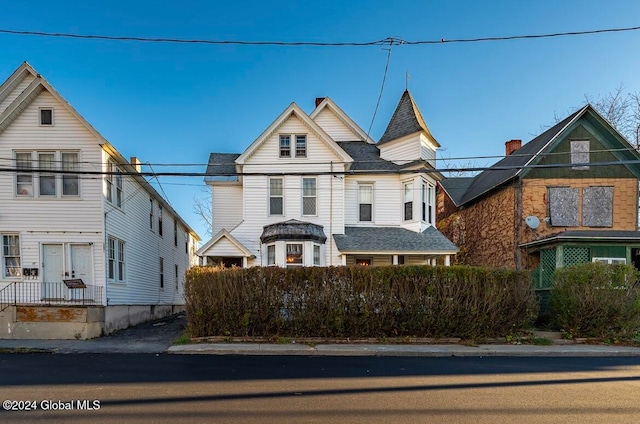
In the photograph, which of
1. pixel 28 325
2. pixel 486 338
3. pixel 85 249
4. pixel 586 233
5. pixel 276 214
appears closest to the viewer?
pixel 486 338

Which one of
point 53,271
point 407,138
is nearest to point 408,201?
point 407,138

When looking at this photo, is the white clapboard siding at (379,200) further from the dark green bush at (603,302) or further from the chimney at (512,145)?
the chimney at (512,145)

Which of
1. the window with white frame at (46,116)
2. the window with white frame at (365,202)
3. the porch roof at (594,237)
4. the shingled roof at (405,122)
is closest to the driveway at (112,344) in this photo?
the window with white frame at (46,116)

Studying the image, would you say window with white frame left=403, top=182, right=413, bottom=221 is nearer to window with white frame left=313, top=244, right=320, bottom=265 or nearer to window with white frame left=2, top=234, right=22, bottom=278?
window with white frame left=313, top=244, right=320, bottom=265

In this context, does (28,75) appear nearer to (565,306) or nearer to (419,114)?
(419,114)

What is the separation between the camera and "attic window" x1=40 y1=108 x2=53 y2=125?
13.2 meters

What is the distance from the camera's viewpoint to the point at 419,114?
19.1m

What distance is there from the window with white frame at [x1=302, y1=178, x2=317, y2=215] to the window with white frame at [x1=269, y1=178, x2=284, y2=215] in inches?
39.0

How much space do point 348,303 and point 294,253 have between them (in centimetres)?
532

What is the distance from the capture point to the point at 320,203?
17.1 m

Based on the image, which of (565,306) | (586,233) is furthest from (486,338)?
(586,233)

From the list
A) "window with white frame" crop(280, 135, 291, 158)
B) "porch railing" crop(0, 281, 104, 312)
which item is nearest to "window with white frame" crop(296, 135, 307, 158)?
"window with white frame" crop(280, 135, 291, 158)

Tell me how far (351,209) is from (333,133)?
5.00m

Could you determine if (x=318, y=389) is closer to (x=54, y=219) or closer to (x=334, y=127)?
(x=54, y=219)
